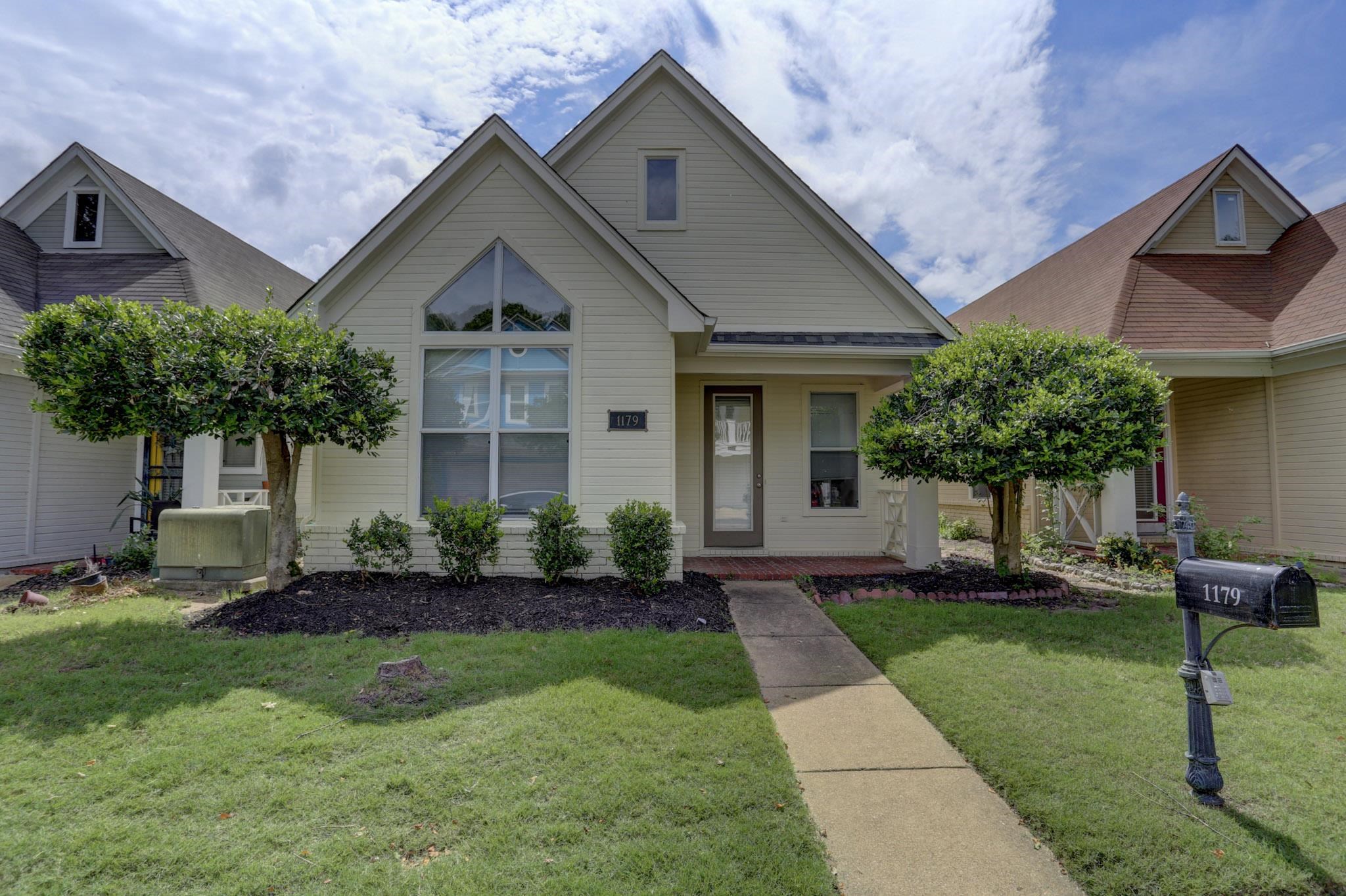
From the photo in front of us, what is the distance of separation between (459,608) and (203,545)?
3.53m

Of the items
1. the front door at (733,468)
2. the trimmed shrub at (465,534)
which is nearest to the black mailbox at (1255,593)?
the trimmed shrub at (465,534)

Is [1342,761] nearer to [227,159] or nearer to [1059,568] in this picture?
[1059,568]

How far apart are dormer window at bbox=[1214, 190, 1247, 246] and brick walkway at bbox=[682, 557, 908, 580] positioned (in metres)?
9.24

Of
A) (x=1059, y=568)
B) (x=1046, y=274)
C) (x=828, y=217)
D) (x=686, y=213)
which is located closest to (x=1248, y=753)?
(x=1059, y=568)

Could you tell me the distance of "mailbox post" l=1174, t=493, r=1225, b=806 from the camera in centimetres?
289

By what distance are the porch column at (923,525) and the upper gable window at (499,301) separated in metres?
5.44

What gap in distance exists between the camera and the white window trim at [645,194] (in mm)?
10125

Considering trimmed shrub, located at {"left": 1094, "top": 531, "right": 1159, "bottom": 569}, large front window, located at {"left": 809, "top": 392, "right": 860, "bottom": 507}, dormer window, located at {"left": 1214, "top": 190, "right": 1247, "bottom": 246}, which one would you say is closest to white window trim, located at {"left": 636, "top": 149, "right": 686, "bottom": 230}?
large front window, located at {"left": 809, "top": 392, "right": 860, "bottom": 507}

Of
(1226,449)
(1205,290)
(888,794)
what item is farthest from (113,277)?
(1226,449)

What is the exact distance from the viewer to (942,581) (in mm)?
7527

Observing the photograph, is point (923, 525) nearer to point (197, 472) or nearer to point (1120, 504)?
point (1120, 504)

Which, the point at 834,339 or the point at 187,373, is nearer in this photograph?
the point at 187,373

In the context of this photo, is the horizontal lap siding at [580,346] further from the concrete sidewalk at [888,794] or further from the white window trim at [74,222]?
the white window trim at [74,222]

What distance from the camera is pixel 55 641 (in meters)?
5.16
